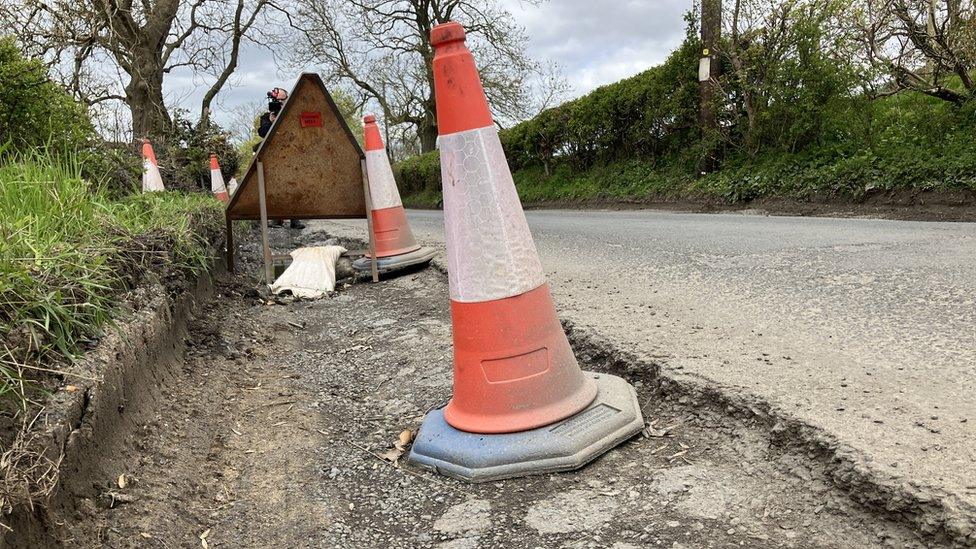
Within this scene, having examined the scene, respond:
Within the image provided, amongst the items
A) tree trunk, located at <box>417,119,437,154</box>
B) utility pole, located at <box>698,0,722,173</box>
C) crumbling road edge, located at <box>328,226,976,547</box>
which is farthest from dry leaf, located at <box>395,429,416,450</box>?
tree trunk, located at <box>417,119,437,154</box>

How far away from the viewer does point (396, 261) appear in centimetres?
543

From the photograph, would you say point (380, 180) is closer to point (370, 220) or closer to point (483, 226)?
point (370, 220)

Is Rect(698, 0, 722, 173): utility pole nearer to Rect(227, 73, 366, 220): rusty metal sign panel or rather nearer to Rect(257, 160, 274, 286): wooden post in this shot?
Rect(227, 73, 366, 220): rusty metal sign panel

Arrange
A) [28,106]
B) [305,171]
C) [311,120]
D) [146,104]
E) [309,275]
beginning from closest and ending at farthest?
[28,106]
[311,120]
[309,275]
[305,171]
[146,104]

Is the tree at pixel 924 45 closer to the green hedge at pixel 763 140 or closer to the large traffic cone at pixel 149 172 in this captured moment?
the green hedge at pixel 763 140

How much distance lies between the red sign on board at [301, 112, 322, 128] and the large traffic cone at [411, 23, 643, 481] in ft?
9.56

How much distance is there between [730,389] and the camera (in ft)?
7.34

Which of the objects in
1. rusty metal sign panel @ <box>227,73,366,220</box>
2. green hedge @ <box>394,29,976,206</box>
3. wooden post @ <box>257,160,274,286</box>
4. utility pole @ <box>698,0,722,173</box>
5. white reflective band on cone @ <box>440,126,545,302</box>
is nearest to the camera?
white reflective band on cone @ <box>440,126,545,302</box>

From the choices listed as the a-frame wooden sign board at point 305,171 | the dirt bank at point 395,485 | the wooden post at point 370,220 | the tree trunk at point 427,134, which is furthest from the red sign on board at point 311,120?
the tree trunk at point 427,134

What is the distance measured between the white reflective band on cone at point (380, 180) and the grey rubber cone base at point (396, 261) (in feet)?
1.91

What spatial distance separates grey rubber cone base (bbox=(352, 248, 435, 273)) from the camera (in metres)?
5.41

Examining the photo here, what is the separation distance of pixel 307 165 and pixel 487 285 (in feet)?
11.2

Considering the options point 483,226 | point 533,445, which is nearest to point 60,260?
point 483,226

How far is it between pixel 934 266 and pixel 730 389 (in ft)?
8.08
